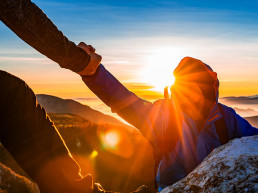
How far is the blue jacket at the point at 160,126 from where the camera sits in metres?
3.44

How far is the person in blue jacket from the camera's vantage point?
3465 mm

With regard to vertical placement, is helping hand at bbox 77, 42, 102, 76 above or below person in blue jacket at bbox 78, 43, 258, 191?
above

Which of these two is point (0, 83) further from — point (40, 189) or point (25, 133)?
point (40, 189)

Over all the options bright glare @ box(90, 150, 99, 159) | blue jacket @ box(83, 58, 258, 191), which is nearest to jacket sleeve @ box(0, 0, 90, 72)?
blue jacket @ box(83, 58, 258, 191)

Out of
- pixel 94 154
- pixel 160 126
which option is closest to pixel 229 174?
pixel 160 126

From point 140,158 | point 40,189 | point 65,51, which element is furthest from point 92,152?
point 65,51

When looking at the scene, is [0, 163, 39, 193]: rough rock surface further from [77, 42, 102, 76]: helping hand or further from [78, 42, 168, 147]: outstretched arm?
[77, 42, 102, 76]: helping hand

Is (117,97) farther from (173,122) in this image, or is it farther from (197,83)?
(197,83)

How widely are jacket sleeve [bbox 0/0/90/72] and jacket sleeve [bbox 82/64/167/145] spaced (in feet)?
1.29

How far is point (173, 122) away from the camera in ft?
11.9

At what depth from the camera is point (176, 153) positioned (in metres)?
3.62

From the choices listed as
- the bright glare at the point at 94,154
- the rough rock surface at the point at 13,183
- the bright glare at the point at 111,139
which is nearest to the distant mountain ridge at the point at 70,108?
the bright glare at the point at 111,139

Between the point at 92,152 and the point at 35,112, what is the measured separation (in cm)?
1293

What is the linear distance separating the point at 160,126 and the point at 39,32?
2.10 metres
